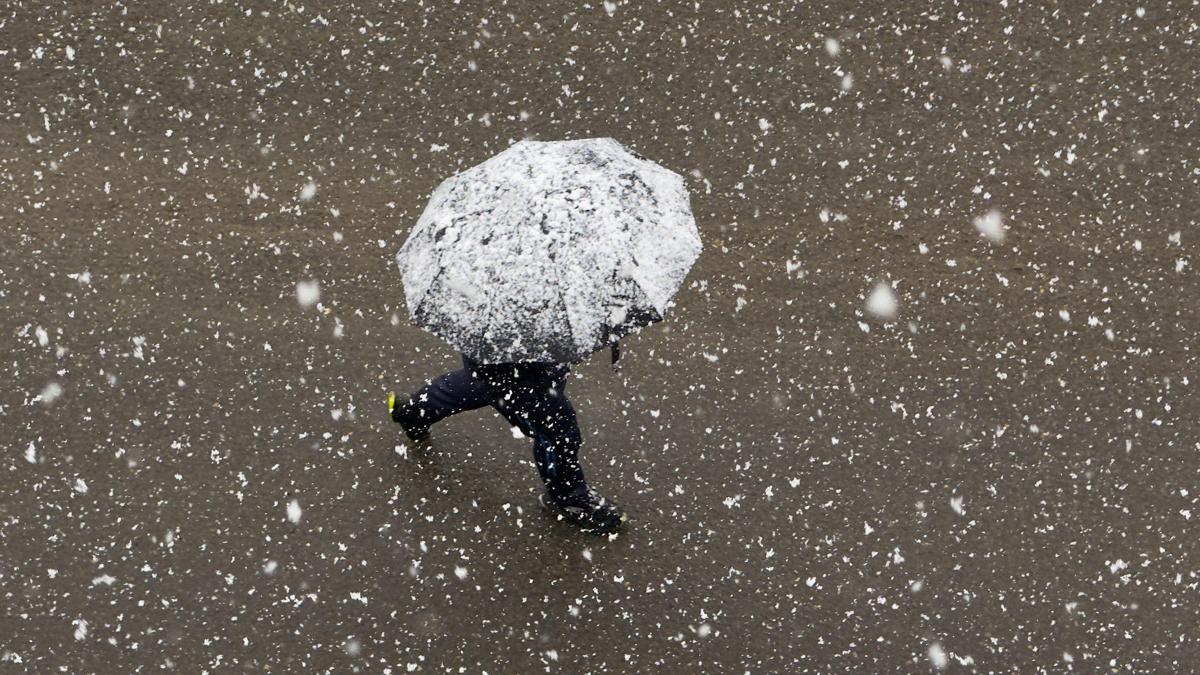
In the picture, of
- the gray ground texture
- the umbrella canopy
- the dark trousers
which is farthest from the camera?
the gray ground texture

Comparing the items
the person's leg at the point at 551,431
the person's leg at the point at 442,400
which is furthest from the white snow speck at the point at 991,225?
the person's leg at the point at 442,400

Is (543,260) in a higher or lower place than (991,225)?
lower

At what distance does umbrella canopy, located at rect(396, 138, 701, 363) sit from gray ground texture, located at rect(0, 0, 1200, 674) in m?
1.23

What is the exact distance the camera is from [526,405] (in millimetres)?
3305

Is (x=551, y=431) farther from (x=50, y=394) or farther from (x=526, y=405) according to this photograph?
(x=50, y=394)

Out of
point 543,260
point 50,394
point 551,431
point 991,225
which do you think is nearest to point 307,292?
point 50,394

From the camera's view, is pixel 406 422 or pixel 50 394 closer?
pixel 406 422

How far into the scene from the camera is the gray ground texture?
3.93 m

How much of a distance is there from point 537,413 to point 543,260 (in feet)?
2.32

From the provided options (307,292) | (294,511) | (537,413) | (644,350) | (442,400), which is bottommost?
(537,413)

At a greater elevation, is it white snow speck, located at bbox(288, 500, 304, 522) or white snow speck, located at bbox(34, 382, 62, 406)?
white snow speck, located at bbox(34, 382, 62, 406)

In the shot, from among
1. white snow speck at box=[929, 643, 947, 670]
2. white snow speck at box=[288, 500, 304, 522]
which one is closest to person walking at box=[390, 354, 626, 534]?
white snow speck at box=[288, 500, 304, 522]

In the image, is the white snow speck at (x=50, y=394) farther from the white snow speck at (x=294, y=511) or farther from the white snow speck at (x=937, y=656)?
the white snow speck at (x=937, y=656)

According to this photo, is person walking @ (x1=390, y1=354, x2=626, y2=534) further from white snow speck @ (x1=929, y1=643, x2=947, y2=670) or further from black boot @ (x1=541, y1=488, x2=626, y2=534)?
white snow speck @ (x1=929, y1=643, x2=947, y2=670)
